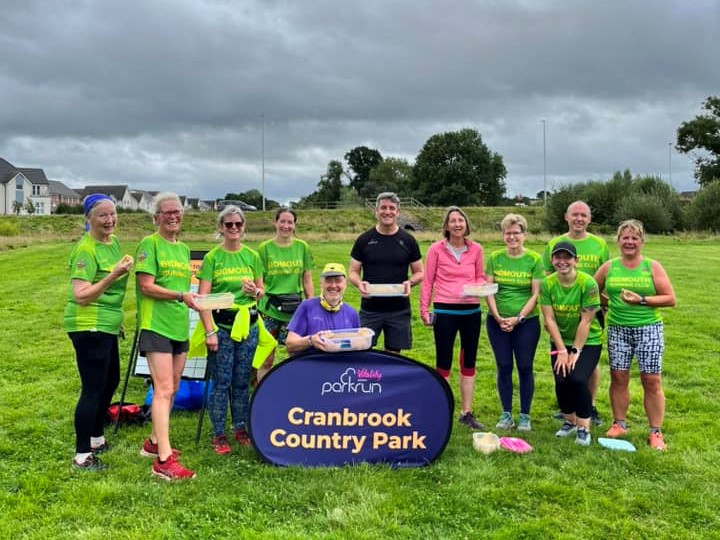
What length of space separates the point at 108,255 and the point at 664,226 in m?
39.2

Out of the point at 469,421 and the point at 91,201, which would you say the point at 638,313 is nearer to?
the point at 469,421

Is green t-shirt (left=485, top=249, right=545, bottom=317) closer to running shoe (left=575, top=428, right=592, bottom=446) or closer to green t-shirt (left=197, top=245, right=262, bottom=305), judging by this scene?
running shoe (left=575, top=428, right=592, bottom=446)

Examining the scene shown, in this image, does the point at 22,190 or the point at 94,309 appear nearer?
the point at 94,309

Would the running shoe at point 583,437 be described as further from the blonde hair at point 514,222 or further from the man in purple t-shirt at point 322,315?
the man in purple t-shirt at point 322,315

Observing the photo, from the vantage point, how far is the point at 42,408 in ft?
19.1

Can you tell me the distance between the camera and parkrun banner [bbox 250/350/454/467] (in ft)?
14.3

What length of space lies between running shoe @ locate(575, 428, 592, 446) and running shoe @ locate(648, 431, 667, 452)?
50 centimetres

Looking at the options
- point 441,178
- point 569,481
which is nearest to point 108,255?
point 569,481

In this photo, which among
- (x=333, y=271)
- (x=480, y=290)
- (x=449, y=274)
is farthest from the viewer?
(x=449, y=274)

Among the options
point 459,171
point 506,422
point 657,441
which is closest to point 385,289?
point 506,422

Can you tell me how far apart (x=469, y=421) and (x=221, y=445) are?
2.29 m

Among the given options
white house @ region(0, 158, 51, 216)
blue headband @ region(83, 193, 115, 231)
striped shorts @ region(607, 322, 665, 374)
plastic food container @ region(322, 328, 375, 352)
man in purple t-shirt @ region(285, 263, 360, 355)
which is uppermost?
white house @ region(0, 158, 51, 216)

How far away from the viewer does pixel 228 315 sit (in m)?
4.59

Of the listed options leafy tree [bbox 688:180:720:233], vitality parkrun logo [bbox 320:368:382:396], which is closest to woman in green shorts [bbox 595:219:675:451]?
vitality parkrun logo [bbox 320:368:382:396]
